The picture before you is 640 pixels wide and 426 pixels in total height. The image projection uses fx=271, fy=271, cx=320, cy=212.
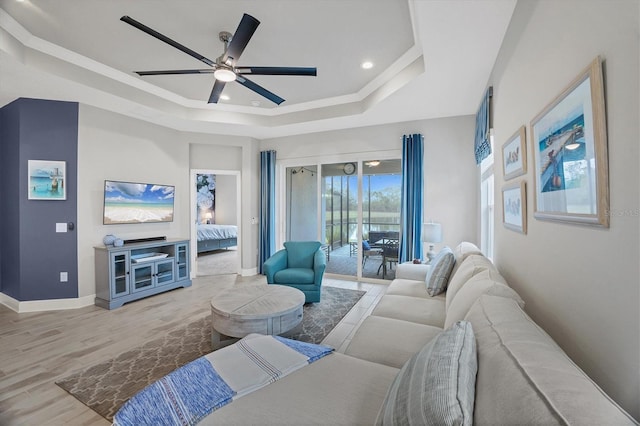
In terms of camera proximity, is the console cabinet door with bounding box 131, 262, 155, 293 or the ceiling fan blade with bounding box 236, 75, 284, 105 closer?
the ceiling fan blade with bounding box 236, 75, 284, 105

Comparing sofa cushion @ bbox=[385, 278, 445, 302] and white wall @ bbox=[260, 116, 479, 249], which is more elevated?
white wall @ bbox=[260, 116, 479, 249]

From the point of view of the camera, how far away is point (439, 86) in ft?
10.5

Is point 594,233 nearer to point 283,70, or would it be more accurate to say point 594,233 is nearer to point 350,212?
point 283,70

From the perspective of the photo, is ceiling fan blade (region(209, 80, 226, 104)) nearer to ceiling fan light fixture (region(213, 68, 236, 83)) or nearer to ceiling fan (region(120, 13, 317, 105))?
ceiling fan (region(120, 13, 317, 105))

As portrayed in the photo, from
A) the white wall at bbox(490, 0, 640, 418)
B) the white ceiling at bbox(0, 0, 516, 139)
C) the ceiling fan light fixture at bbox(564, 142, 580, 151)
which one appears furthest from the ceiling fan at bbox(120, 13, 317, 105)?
the ceiling fan light fixture at bbox(564, 142, 580, 151)

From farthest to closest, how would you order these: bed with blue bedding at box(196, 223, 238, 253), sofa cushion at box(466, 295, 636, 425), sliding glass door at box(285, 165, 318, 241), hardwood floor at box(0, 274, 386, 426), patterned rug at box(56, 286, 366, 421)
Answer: bed with blue bedding at box(196, 223, 238, 253)
sliding glass door at box(285, 165, 318, 241)
patterned rug at box(56, 286, 366, 421)
hardwood floor at box(0, 274, 386, 426)
sofa cushion at box(466, 295, 636, 425)

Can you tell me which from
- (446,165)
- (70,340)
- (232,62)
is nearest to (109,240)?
(70,340)

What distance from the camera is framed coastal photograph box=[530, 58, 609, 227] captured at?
0.92m

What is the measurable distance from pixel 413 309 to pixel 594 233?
155 cm

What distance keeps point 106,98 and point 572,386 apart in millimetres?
4919

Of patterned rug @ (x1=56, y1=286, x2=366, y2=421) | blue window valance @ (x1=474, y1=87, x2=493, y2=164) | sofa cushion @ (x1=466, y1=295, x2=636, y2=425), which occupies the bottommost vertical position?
patterned rug @ (x1=56, y1=286, x2=366, y2=421)

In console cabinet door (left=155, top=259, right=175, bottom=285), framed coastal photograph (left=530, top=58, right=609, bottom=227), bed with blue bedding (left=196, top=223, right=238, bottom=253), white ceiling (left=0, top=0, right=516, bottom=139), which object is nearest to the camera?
A: framed coastal photograph (left=530, top=58, right=609, bottom=227)

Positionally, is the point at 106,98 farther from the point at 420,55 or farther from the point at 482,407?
the point at 482,407

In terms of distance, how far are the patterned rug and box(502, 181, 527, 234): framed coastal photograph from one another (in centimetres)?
204
